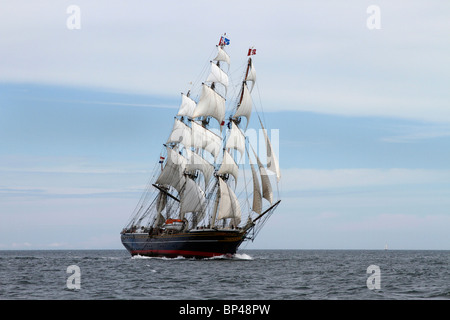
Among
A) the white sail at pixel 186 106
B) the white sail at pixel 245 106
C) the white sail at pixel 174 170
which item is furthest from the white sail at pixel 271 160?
the white sail at pixel 186 106

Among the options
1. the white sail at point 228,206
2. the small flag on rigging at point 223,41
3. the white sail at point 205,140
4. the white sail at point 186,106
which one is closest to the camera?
the white sail at point 228,206

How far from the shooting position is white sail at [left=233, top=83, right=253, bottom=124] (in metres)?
88.7

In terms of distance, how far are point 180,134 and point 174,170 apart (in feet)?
20.6

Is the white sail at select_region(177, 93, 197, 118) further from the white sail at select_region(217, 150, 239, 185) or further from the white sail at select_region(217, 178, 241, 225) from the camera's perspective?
the white sail at select_region(217, 178, 241, 225)

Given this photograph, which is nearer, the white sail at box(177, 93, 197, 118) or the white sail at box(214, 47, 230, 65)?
the white sail at box(214, 47, 230, 65)

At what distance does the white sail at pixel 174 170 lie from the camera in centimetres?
10156

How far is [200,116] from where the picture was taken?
315 feet

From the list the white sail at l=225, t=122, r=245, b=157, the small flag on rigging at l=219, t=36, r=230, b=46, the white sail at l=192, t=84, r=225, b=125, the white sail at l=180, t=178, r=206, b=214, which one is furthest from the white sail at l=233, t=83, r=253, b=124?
the white sail at l=180, t=178, r=206, b=214

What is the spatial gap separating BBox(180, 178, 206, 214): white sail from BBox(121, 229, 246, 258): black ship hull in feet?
18.3

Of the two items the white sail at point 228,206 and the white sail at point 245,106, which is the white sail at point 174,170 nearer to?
the white sail at point 228,206

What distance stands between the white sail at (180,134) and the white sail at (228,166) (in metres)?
14.8
